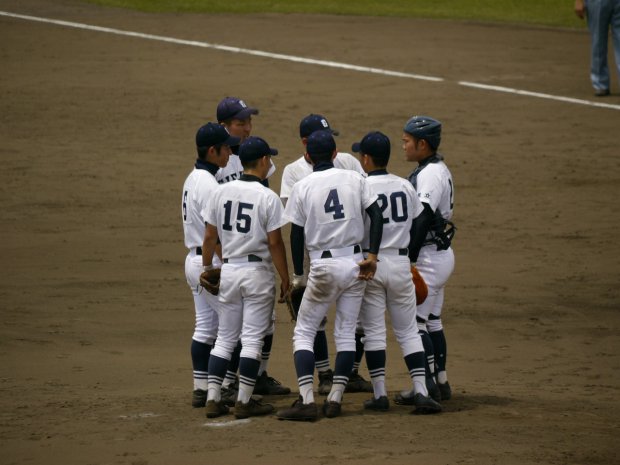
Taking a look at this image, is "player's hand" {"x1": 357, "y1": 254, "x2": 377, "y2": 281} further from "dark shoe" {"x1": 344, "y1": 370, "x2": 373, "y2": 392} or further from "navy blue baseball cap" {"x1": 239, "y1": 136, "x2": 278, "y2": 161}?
"dark shoe" {"x1": 344, "y1": 370, "x2": 373, "y2": 392}

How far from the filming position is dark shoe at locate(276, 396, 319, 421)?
713 centimetres

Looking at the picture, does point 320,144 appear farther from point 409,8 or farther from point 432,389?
point 409,8

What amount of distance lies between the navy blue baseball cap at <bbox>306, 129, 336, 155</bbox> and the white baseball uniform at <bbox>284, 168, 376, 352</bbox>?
13cm

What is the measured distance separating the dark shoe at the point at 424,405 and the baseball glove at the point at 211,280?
140cm

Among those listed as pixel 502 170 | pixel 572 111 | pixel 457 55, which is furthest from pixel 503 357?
pixel 457 55

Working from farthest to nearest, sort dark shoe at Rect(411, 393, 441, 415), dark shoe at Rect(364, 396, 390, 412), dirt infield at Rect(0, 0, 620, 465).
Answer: dark shoe at Rect(364, 396, 390, 412)
dark shoe at Rect(411, 393, 441, 415)
dirt infield at Rect(0, 0, 620, 465)

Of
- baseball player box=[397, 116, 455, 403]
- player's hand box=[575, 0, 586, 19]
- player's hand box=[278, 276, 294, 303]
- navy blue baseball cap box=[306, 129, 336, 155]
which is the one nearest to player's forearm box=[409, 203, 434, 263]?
baseball player box=[397, 116, 455, 403]

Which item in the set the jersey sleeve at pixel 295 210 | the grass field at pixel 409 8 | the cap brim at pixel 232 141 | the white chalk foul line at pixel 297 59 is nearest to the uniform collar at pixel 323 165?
the jersey sleeve at pixel 295 210

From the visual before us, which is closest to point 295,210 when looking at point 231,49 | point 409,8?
point 231,49

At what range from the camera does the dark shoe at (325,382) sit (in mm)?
8047

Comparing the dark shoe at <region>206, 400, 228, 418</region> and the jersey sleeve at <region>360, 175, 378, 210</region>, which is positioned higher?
the jersey sleeve at <region>360, 175, 378, 210</region>

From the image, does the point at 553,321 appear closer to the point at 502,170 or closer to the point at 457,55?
the point at 502,170

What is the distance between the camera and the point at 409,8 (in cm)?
2205

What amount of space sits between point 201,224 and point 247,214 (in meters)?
0.53
